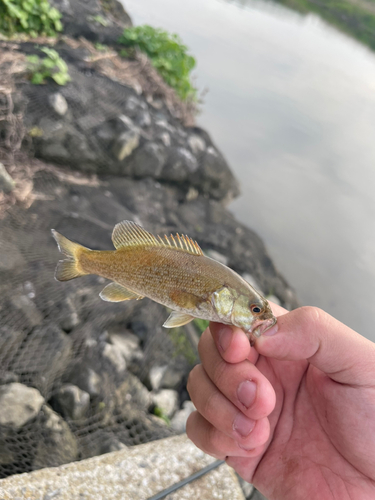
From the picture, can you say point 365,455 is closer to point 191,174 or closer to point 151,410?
point 151,410

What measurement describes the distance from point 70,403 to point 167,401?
4.46ft

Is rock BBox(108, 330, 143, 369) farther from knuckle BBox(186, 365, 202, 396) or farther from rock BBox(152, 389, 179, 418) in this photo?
knuckle BBox(186, 365, 202, 396)

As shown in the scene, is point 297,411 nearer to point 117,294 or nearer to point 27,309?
point 117,294

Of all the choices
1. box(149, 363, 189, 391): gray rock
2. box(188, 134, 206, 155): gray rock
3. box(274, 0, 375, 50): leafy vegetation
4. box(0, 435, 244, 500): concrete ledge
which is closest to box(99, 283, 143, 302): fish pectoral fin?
box(0, 435, 244, 500): concrete ledge

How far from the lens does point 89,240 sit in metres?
4.79

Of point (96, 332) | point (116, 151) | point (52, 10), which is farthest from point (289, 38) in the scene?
point (96, 332)

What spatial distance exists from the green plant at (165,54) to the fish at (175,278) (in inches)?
337

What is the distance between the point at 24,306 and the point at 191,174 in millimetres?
5248

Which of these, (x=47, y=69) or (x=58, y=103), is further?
(x=47, y=69)

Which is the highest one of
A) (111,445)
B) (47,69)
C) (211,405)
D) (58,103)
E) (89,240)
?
(211,405)

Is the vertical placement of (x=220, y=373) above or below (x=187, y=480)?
above

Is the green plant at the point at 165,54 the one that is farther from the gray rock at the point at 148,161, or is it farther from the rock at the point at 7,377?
the rock at the point at 7,377

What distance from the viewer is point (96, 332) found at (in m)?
4.11

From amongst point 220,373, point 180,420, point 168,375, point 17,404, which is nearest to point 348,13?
point 168,375
